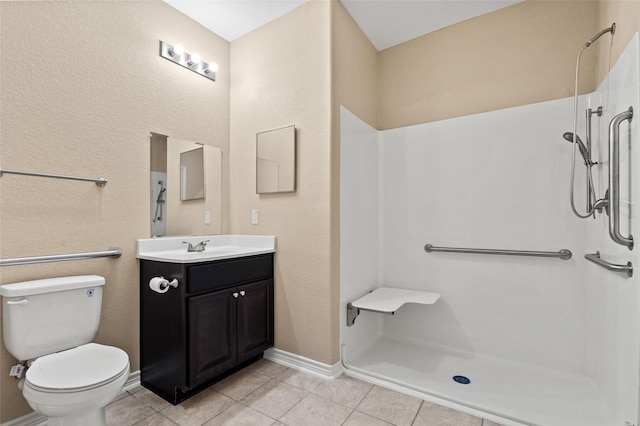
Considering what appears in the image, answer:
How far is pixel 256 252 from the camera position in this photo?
217 centimetres

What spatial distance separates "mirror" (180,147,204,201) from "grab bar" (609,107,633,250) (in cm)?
258

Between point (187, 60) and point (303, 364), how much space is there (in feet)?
8.11

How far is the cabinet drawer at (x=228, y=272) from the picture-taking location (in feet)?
5.76

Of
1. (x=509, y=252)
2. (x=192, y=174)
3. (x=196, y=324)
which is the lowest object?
(x=196, y=324)

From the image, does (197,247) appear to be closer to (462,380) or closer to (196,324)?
(196,324)

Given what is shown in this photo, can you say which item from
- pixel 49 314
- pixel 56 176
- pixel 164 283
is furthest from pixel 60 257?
pixel 164 283

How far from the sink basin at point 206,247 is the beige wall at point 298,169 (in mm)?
89

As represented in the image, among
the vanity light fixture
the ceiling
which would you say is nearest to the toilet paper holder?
the vanity light fixture

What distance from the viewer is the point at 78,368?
1383 millimetres

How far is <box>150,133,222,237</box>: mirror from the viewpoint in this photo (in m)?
2.12

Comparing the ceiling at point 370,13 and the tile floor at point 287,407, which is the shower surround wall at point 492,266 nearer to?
the tile floor at point 287,407

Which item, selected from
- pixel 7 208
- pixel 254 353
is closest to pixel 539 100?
pixel 254 353

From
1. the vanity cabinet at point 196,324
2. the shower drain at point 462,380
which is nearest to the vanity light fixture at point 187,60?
the vanity cabinet at point 196,324

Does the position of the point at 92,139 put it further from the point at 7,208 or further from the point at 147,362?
the point at 147,362
